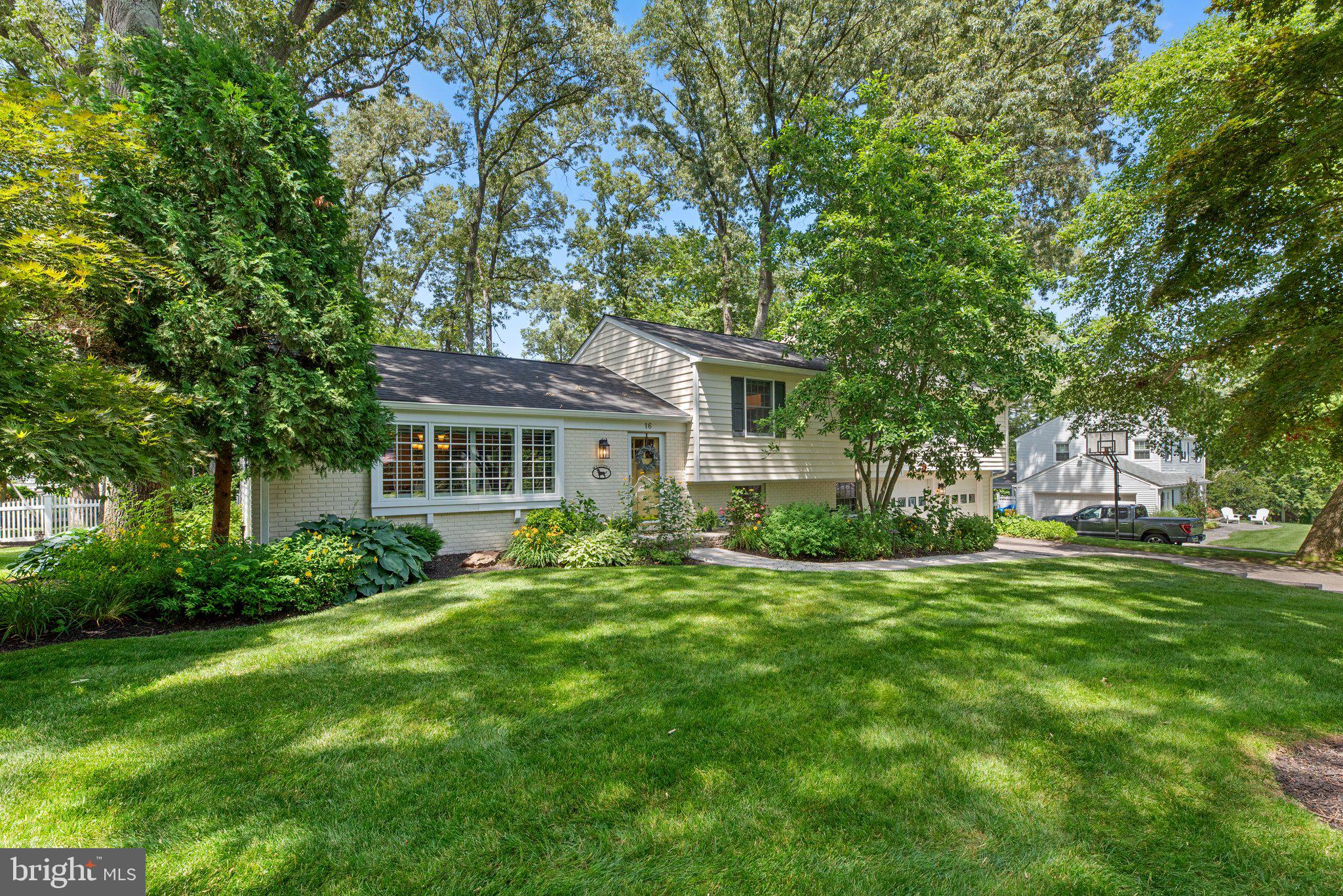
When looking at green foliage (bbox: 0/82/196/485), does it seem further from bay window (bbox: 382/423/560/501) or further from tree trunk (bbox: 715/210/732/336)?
tree trunk (bbox: 715/210/732/336)

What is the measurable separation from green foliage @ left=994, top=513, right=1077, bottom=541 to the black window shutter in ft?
26.6

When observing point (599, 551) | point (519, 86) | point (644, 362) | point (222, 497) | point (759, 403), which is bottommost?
point (599, 551)

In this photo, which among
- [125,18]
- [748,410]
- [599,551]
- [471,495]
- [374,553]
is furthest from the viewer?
[748,410]

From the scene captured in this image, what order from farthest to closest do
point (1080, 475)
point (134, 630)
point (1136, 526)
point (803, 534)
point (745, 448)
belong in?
point (1080, 475) < point (1136, 526) < point (745, 448) < point (803, 534) < point (134, 630)

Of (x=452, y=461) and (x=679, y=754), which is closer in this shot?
(x=679, y=754)

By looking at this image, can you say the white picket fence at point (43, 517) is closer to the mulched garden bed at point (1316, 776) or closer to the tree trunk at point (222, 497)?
the tree trunk at point (222, 497)

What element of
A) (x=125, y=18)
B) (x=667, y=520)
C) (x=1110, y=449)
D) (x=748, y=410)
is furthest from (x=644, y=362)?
(x=1110, y=449)

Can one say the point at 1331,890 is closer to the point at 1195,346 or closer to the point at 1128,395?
the point at 1195,346

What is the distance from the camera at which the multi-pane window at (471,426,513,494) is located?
35.4 ft

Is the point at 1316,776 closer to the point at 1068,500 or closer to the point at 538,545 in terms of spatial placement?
the point at 538,545

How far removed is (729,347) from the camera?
15336mm

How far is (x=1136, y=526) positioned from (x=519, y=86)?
2732 centimetres

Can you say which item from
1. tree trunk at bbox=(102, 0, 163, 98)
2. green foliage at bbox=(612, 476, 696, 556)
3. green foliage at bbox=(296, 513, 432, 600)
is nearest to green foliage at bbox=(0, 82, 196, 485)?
green foliage at bbox=(296, 513, 432, 600)

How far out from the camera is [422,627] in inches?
213
